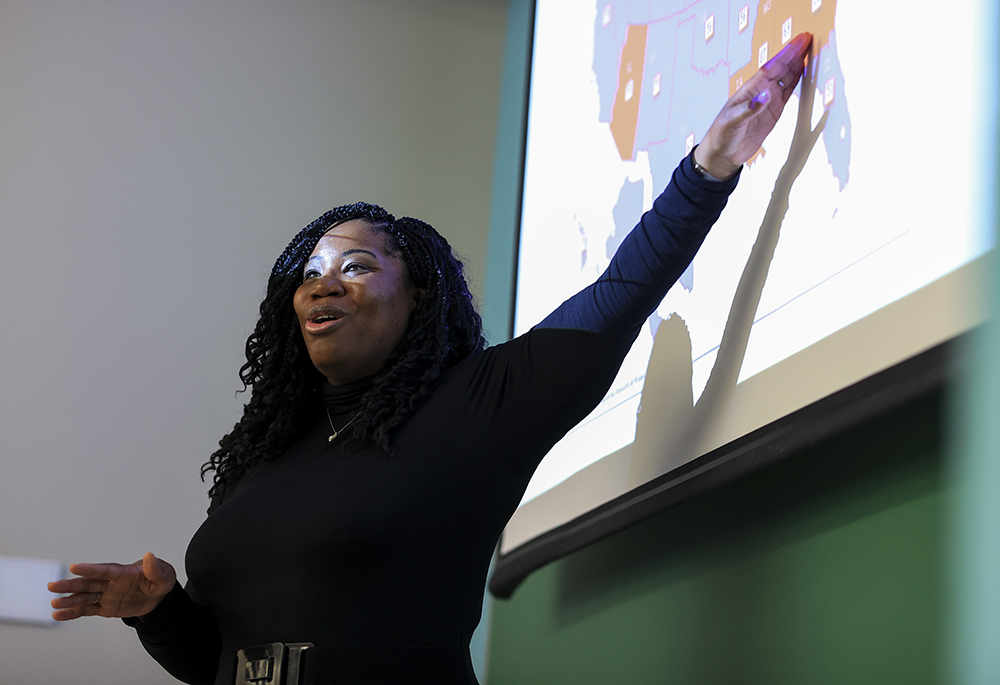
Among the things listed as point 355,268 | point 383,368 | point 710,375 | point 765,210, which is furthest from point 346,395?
A: point 765,210

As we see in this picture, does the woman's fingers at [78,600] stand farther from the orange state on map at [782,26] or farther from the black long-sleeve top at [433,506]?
the orange state on map at [782,26]

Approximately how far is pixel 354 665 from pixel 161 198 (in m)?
1.66

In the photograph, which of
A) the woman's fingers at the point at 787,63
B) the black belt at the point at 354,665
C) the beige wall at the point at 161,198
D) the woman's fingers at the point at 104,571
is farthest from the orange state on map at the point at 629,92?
the beige wall at the point at 161,198

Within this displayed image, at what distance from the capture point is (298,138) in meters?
2.53

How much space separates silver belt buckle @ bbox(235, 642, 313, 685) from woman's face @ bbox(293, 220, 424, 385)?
380 mm

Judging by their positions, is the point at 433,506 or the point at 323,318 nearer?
the point at 433,506

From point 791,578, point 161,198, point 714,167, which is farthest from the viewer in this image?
point 161,198

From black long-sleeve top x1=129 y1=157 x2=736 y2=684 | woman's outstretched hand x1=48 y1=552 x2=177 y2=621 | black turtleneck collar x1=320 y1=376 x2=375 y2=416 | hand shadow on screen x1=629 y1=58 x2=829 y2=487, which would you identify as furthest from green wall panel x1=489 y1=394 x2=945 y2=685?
woman's outstretched hand x1=48 y1=552 x2=177 y2=621

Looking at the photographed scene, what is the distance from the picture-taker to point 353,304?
4.29ft

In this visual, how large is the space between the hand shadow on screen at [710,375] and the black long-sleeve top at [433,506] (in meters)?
0.10

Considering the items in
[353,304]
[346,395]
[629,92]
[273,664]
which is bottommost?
[273,664]

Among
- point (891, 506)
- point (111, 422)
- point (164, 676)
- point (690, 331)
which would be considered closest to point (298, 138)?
point (111, 422)

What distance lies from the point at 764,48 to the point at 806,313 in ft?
1.12

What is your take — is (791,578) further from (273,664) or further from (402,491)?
(273,664)
